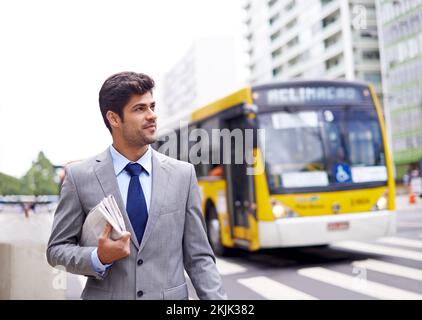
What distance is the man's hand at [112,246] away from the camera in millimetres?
1879

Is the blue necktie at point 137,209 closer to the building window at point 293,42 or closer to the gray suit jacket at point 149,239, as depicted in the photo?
the gray suit jacket at point 149,239

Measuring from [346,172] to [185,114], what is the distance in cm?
450

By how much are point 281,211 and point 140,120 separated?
20.9ft

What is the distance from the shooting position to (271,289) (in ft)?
22.5

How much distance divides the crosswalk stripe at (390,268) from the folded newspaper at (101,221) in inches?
232

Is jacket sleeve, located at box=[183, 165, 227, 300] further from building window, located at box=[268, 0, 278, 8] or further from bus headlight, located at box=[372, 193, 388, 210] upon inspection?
building window, located at box=[268, 0, 278, 8]

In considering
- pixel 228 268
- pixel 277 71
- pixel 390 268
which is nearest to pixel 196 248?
pixel 390 268

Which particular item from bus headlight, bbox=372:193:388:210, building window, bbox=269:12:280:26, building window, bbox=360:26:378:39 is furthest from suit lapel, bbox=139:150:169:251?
building window, bbox=269:12:280:26

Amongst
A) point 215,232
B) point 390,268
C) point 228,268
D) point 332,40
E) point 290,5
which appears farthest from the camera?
point 290,5

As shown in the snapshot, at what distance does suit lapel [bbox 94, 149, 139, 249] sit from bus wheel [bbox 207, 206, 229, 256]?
8.22 meters

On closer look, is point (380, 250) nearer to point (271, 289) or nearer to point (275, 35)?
point (271, 289)

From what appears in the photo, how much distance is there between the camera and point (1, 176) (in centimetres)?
621

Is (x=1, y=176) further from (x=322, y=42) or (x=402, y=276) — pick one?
(x=322, y=42)

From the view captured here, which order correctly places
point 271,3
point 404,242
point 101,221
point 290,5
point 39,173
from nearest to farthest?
1. point 101,221
2. point 404,242
3. point 39,173
4. point 290,5
5. point 271,3
